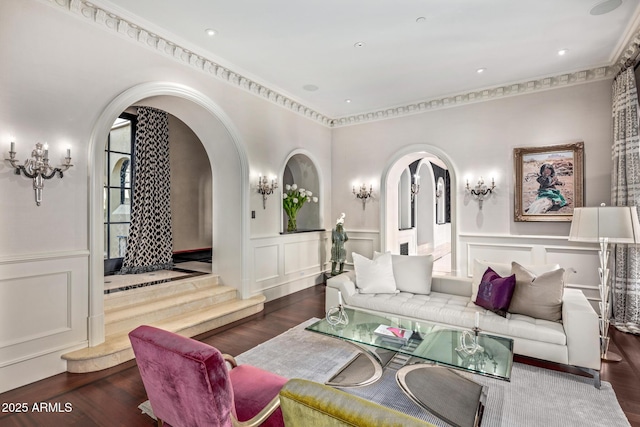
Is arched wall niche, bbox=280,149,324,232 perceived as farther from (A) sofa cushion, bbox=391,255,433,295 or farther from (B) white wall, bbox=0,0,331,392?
(B) white wall, bbox=0,0,331,392

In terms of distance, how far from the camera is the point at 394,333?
9.16ft

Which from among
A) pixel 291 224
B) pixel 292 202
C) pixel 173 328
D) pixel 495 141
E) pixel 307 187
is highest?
pixel 495 141

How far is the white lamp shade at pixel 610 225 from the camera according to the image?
9.73 ft

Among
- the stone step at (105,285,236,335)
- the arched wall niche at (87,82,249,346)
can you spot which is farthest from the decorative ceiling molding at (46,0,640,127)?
the stone step at (105,285,236,335)

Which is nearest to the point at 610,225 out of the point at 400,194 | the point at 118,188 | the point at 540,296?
the point at 540,296

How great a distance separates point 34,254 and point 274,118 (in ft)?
12.1

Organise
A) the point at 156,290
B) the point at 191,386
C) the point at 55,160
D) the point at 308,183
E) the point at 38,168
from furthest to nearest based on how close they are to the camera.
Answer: the point at 308,183, the point at 156,290, the point at 55,160, the point at 38,168, the point at 191,386

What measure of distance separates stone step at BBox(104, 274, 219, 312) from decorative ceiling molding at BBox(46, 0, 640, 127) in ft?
9.36

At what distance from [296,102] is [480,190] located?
346cm

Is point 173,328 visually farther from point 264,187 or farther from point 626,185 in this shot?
point 626,185

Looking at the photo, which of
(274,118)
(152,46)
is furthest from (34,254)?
(274,118)

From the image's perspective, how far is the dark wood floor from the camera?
2275mm

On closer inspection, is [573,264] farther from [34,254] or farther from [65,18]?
[65,18]

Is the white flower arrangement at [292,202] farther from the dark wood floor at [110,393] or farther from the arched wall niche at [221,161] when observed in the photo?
the dark wood floor at [110,393]
